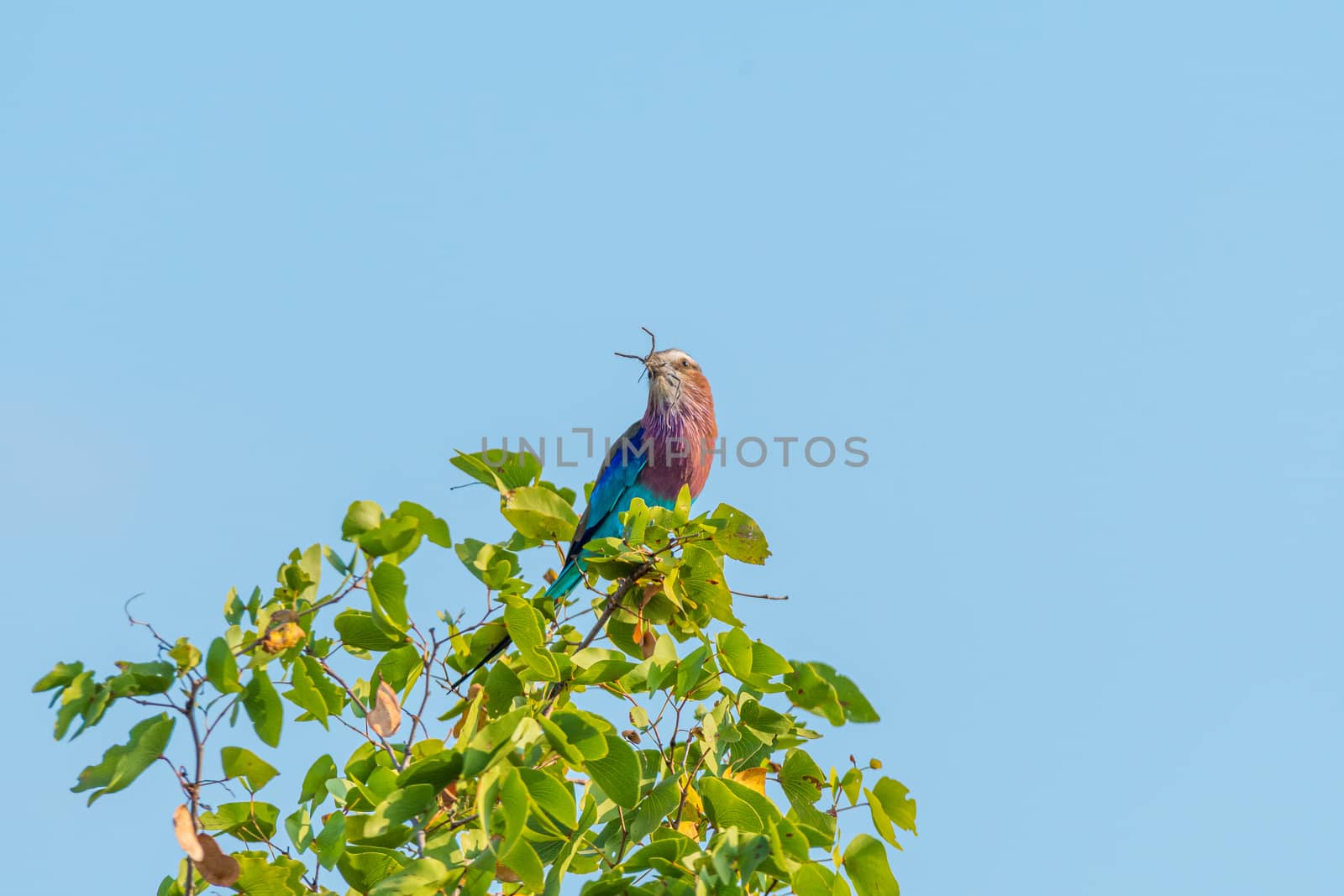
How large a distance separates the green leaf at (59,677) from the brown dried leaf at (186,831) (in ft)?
1.40

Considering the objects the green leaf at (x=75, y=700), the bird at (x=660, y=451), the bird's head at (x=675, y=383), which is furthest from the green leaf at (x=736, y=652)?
the bird's head at (x=675, y=383)

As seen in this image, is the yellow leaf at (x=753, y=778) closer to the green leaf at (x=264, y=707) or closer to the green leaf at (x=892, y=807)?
the green leaf at (x=892, y=807)

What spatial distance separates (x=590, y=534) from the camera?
6.54 metres

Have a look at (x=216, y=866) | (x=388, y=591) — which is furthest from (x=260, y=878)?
(x=388, y=591)

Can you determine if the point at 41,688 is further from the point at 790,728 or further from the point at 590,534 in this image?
the point at 590,534

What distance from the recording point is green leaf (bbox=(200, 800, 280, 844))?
150 inches

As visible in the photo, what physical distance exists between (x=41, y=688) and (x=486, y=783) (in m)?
1.14

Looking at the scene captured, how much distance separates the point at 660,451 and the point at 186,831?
366 centimetres

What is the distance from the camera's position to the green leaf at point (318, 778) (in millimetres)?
3859

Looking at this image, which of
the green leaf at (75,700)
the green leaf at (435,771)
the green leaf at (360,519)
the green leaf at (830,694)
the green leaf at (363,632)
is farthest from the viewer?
the green leaf at (830,694)

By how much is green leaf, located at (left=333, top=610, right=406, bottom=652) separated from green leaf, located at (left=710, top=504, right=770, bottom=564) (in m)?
1.06

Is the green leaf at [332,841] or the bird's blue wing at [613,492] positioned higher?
the bird's blue wing at [613,492]

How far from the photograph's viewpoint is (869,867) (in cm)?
347

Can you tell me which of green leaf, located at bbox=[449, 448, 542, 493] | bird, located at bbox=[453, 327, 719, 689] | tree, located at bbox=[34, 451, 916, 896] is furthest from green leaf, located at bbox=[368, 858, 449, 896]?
bird, located at bbox=[453, 327, 719, 689]
